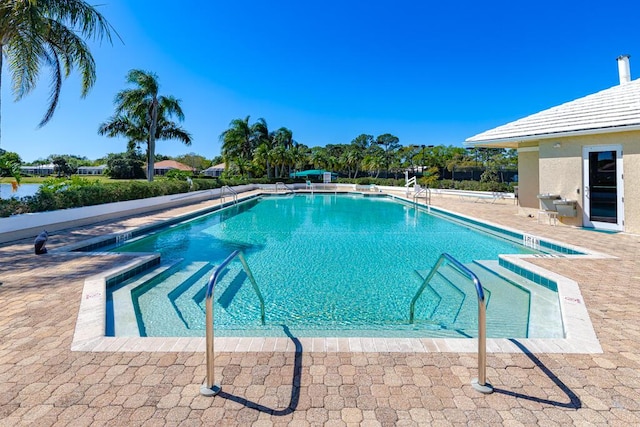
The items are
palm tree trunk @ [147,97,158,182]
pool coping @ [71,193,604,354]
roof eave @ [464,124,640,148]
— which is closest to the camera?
pool coping @ [71,193,604,354]

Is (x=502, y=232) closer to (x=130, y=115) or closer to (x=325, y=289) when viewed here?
(x=325, y=289)

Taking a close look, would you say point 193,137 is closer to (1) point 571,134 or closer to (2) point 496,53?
(1) point 571,134

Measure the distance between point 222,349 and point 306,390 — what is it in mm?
983

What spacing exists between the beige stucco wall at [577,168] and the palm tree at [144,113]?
21000 millimetres

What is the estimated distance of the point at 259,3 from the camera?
1652 cm

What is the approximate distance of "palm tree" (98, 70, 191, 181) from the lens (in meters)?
20.7

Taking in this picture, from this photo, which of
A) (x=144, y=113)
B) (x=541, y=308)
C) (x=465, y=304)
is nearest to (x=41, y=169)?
(x=144, y=113)

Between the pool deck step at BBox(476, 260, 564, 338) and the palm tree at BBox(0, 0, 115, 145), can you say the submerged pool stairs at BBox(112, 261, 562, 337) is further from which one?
the palm tree at BBox(0, 0, 115, 145)

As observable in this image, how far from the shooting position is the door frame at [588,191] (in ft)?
28.4

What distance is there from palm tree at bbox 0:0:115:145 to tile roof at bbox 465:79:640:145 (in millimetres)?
14521

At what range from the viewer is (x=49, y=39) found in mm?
10656

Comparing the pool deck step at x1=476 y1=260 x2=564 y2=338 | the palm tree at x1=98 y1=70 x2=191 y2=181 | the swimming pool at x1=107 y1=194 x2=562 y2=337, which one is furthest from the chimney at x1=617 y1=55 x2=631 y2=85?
the palm tree at x1=98 y1=70 x2=191 y2=181

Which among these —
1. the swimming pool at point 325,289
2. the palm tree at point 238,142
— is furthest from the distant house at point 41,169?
the swimming pool at point 325,289

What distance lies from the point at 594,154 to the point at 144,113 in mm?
23578
